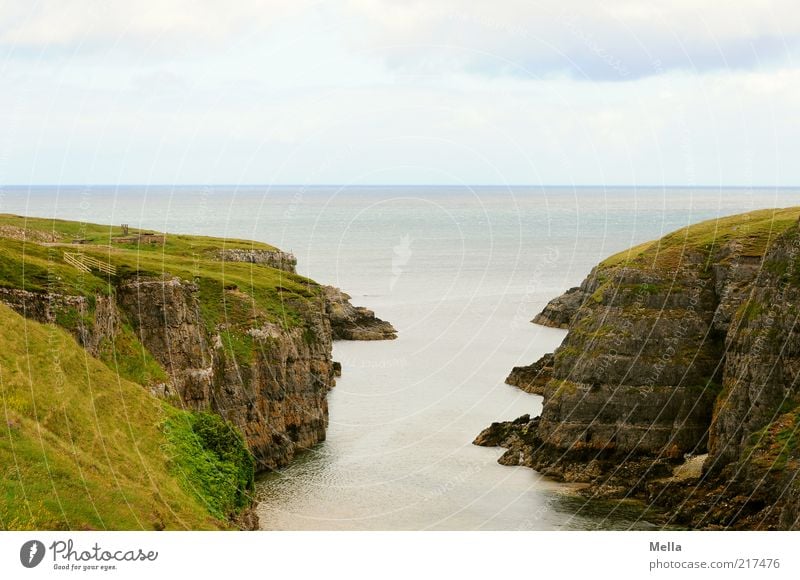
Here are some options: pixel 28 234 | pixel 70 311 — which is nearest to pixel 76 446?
pixel 70 311

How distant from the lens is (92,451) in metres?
56.4

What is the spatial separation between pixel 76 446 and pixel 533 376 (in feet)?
321

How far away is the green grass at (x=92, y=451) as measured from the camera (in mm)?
48250

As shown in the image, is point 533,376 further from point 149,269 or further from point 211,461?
point 211,461

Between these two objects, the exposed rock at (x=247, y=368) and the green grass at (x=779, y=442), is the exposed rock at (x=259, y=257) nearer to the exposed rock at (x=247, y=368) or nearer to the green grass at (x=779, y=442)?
the exposed rock at (x=247, y=368)

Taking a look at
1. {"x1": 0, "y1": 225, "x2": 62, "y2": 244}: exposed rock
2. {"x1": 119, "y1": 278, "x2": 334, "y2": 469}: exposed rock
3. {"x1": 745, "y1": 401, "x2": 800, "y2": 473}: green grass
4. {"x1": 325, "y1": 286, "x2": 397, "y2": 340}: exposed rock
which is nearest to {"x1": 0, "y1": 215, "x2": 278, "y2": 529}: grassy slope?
{"x1": 119, "y1": 278, "x2": 334, "y2": 469}: exposed rock

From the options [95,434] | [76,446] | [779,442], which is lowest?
[779,442]

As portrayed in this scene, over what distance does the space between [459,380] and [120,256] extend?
61.9m

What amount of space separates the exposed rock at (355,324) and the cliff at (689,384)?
70.2m

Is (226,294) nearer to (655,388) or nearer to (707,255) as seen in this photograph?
(655,388)

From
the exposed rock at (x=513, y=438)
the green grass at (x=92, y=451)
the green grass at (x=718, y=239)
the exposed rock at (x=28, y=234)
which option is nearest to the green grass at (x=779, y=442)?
the exposed rock at (x=513, y=438)

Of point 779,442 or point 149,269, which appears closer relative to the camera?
point 779,442

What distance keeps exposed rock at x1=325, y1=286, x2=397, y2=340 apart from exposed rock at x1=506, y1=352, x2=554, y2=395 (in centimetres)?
4359
